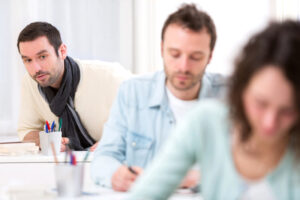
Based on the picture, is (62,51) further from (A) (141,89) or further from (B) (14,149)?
(A) (141,89)

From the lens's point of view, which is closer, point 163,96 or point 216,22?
point 163,96

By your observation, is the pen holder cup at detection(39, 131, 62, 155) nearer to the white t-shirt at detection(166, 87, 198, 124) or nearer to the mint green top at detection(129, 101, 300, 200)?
the white t-shirt at detection(166, 87, 198, 124)

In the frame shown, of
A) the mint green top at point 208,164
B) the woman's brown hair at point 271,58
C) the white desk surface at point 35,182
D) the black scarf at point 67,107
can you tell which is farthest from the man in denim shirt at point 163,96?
the black scarf at point 67,107

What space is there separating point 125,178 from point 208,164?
46cm

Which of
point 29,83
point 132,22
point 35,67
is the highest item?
point 132,22

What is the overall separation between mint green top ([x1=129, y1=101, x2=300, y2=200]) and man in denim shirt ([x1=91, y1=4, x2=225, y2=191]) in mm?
526

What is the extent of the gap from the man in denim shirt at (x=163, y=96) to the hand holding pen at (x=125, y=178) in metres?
0.06

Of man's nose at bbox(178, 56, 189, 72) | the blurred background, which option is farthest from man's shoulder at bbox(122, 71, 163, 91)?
the blurred background

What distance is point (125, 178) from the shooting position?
156 centimetres

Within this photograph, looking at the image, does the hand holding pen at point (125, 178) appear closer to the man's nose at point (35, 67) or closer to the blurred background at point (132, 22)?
the man's nose at point (35, 67)

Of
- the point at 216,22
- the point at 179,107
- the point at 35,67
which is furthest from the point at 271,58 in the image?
the point at 216,22

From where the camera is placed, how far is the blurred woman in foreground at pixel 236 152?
0.97 meters

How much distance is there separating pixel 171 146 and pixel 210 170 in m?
0.11

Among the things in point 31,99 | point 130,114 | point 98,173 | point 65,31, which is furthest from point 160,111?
point 65,31
